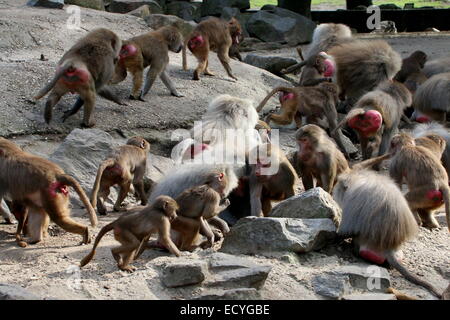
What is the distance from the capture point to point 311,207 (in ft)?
21.7

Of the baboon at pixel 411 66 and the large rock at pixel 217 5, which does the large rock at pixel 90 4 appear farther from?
the baboon at pixel 411 66

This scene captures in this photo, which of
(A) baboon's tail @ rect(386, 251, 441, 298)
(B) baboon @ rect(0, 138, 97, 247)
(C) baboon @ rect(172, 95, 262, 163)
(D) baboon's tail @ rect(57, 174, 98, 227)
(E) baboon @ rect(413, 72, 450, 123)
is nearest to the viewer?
(A) baboon's tail @ rect(386, 251, 441, 298)

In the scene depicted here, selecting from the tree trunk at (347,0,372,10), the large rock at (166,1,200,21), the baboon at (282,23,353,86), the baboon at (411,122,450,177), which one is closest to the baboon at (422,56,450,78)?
the baboon at (282,23,353,86)

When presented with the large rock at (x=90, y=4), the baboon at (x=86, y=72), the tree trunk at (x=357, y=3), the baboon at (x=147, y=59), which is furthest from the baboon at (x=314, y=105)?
the tree trunk at (x=357, y=3)

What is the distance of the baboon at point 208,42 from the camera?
10.8 metres

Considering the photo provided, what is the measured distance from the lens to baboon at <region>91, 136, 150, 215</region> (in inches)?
290

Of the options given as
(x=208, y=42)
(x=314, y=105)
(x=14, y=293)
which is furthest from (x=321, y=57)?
(x=14, y=293)

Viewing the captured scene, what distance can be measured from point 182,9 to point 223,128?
37.5 feet

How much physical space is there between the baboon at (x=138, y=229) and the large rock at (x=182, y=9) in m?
12.8

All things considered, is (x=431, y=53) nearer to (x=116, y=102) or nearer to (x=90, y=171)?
(x=116, y=102)

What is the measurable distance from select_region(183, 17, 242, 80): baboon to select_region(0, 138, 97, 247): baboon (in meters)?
4.38

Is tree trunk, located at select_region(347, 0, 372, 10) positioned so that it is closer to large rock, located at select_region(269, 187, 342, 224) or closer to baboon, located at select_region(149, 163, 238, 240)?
baboon, located at select_region(149, 163, 238, 240)

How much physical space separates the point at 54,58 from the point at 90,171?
2.68 m

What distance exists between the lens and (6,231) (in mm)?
6992
